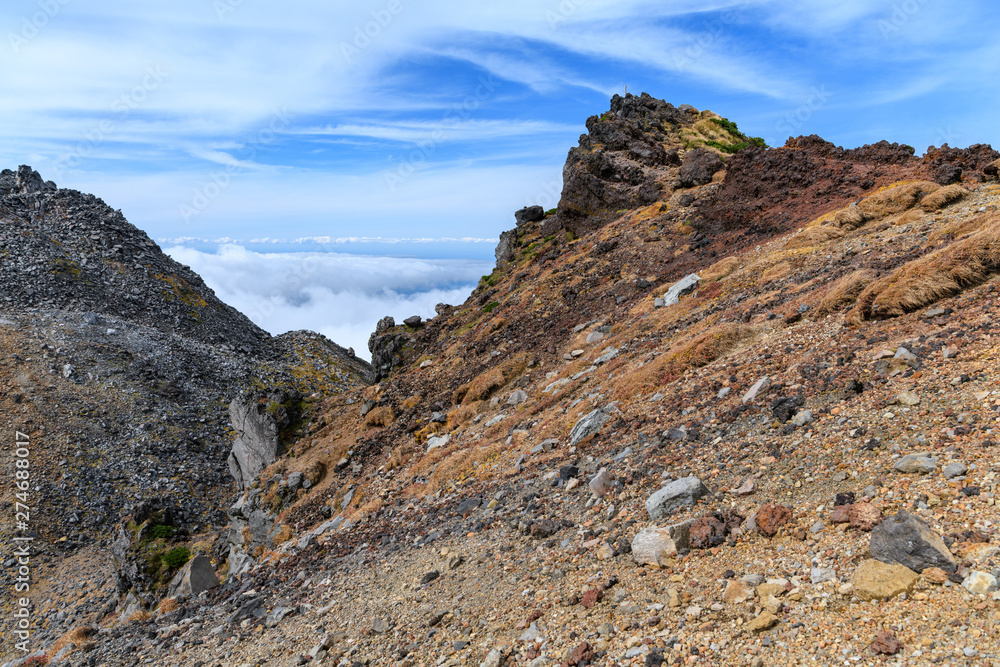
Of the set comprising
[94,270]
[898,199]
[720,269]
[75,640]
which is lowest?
[75,640]

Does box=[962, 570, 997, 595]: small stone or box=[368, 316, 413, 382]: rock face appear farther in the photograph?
box=[368, 316, 413, 382]: rock face

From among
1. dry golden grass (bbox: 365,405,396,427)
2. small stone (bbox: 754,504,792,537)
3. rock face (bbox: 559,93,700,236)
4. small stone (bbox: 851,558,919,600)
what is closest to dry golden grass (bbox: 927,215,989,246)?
small stone (bbox: 754,504,792,537)

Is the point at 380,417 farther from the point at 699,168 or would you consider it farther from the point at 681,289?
the point at 699,168

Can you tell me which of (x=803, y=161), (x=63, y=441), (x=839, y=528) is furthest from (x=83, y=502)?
(x=803, y=161)

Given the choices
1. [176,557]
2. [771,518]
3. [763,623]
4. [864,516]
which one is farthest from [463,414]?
[763,623]

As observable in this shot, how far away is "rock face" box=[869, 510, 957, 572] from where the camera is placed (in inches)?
263

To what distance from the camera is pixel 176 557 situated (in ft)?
83.1

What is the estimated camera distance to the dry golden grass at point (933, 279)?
12.7 m

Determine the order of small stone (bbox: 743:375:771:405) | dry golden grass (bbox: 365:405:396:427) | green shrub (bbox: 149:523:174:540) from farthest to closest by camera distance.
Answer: green shrub (bbox: 149:523:174:540) < dry golden grass (bbox: 365:405:396:427) < small stone (bbox: 743:375:771:405)

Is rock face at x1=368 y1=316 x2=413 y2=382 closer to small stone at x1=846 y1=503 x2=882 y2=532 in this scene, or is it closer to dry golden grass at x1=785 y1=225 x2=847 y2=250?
dry golden grass at x1=785 y1=225 x2=847 y2=250

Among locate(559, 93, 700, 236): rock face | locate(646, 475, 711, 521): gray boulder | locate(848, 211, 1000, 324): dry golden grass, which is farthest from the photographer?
locate(559, 93, 700, 236): rock face

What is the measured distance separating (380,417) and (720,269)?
1701 cm

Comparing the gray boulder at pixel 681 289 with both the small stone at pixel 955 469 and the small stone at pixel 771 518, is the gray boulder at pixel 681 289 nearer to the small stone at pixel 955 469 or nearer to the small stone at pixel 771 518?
the small stone at pixel 771 518

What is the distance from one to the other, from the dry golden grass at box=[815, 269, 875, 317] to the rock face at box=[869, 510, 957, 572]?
→ 329 inches
